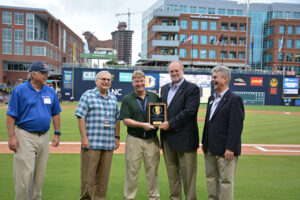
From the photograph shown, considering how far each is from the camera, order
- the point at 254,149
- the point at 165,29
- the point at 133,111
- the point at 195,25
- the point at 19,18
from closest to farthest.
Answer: the point at 133,111
the point at 254,149
the point at 165,29
the point at 19,18
the point at 195,25

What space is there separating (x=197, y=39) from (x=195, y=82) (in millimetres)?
21673

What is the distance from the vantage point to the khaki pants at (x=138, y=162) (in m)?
4.46

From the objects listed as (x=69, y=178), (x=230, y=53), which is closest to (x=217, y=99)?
(x=69, y=178)

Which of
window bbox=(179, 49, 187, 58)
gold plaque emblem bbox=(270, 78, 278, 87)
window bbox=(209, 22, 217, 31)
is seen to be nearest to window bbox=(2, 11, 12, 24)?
window bbox=(179, 49, 187, 58)

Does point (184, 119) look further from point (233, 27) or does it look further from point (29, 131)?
point (233, 27)

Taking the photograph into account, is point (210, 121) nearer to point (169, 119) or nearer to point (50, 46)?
point (169, 119)

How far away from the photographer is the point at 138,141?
4461 mm

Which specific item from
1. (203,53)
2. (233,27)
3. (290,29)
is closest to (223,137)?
(203,53)

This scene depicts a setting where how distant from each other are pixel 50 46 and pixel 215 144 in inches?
2617

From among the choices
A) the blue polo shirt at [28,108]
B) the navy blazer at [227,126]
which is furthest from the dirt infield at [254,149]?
the navy blazer at [227,126]

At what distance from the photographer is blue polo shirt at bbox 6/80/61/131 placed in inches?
152

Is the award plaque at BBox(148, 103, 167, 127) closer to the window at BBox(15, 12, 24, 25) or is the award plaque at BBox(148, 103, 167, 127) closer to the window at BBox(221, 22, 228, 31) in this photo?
the window at BBox(221, 22, 228, 31)

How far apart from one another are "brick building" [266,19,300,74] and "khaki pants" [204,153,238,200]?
7153cm

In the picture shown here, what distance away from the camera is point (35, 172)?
405cm
